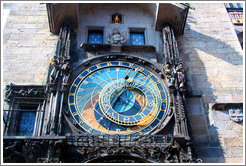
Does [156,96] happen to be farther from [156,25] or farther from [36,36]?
[36,36]

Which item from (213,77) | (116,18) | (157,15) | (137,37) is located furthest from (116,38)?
(213,77)

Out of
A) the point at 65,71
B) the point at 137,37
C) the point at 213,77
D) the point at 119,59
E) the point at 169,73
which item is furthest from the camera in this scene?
the point at 137,37

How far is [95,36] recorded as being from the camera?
12.6 meters

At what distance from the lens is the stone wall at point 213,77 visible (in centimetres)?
992

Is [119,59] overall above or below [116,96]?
above

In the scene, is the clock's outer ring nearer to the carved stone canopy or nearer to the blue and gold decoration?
the blue and gold decoration

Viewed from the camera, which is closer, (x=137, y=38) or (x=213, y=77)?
(x=213, y=77)

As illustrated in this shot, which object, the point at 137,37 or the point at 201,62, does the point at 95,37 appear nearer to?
the point at 137,37

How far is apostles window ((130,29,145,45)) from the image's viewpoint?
12.5 m

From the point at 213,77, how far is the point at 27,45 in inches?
245

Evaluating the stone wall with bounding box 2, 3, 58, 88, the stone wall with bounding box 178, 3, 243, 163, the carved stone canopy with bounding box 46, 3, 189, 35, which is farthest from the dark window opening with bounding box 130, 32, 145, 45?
the stone wall with bounding box 2, 3, 58, 88

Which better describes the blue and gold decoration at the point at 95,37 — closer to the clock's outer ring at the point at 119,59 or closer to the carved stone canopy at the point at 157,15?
the carved stone canopy at the point at 157,15

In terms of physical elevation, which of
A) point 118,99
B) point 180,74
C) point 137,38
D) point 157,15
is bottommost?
point 118,99

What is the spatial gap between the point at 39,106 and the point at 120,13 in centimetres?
475
